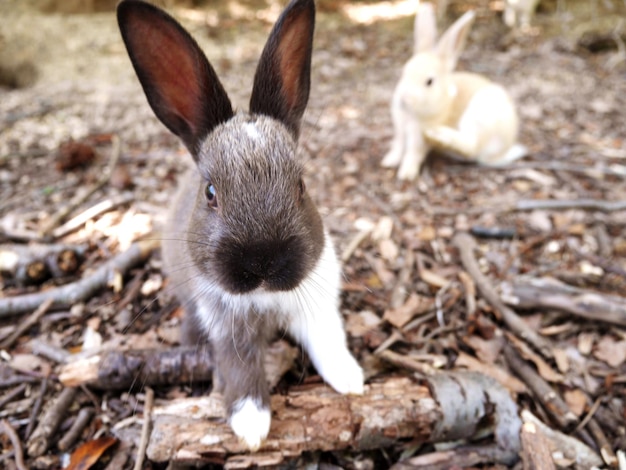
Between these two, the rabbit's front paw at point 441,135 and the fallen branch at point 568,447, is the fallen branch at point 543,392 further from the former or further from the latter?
the rabbit's front paw at point 441,135

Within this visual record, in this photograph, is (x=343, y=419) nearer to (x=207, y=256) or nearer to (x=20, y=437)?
(x=207, y=256)

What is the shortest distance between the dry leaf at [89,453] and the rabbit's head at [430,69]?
A: 3.82m

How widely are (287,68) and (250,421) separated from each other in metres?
1.92

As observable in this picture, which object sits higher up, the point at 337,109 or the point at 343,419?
the point at 337,109

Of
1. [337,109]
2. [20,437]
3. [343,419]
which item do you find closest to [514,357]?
[343,419]

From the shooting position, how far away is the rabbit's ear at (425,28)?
4.73 m

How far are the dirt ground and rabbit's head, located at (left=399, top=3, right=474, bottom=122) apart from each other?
80cm

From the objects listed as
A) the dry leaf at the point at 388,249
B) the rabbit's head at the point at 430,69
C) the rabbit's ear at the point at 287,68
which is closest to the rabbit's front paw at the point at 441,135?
the rabbit's head at the point at 430,69

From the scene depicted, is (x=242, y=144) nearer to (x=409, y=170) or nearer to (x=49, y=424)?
(x=49, y=424)

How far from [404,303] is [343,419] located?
1.25m

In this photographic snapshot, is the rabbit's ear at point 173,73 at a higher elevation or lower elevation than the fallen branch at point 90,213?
higher

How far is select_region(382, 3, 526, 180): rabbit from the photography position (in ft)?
15.3

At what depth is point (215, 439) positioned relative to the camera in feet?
7.88

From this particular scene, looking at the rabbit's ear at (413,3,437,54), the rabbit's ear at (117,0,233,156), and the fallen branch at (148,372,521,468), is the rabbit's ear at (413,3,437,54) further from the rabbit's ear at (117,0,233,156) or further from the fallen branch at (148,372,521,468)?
the fallen branch at (148,372,521,468)
